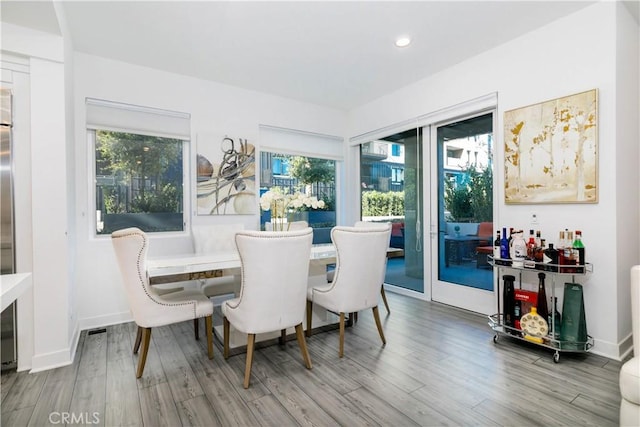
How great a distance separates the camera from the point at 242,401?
1.83 meters

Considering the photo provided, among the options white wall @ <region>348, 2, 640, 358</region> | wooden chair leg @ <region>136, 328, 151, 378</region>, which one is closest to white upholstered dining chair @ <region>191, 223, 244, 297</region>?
wooden chair leg @ <region>136, 328, 151, 378</region>

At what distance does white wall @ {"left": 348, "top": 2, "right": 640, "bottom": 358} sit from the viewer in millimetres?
2322

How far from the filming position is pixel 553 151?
2.60m

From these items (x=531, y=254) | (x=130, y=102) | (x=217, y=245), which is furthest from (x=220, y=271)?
(x=531, y=254)

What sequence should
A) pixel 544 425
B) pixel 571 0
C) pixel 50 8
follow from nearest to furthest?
pixel 544 425, pixel 50 8, pixel 571 0

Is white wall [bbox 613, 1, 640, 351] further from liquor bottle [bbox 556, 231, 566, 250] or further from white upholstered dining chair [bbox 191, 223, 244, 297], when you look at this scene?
white upholstered dining chair [bbox 191, 223, 244, 297]

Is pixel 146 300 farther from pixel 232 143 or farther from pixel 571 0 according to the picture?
pixel 571 0

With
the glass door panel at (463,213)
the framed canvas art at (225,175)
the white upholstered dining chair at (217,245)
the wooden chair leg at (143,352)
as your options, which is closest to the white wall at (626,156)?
the glass door panel at (463,213)

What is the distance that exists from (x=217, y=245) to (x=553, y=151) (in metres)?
3.19

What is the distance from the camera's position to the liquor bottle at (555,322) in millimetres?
2334

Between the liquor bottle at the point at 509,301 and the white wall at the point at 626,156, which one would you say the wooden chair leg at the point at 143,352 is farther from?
the white wall at the point at 626,156

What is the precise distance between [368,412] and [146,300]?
1545mm

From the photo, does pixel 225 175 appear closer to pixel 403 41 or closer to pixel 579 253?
pixel 403 41

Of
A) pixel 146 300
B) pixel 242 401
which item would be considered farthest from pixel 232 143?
pixel 242 401
